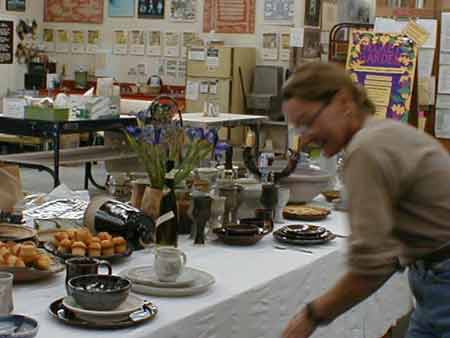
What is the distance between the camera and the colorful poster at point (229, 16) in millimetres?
9898

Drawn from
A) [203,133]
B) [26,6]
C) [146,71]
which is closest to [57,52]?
[26,6]

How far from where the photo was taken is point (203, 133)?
3100mm

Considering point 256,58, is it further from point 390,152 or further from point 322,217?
point 390,152

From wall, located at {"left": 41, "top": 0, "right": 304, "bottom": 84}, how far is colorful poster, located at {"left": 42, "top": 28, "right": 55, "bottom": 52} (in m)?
0.07

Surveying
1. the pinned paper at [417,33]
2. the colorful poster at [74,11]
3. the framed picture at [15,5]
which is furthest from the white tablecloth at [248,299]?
the framed picture at [15,5]

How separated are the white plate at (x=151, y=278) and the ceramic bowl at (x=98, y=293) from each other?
161 mm

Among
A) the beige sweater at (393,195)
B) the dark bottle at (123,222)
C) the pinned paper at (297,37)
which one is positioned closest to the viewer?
the beige sweater at (393,195)

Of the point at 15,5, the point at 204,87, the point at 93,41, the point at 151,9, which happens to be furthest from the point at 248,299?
the point at 15,5

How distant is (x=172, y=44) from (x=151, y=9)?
1.89 ft

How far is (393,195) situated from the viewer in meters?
1.64

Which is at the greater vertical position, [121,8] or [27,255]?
[121,8]

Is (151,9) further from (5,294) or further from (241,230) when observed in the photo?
(5,294)

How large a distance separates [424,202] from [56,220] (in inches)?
56.1

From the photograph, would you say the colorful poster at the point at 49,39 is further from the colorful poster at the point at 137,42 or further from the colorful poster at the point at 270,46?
the colorful poster at the point at 270,46
